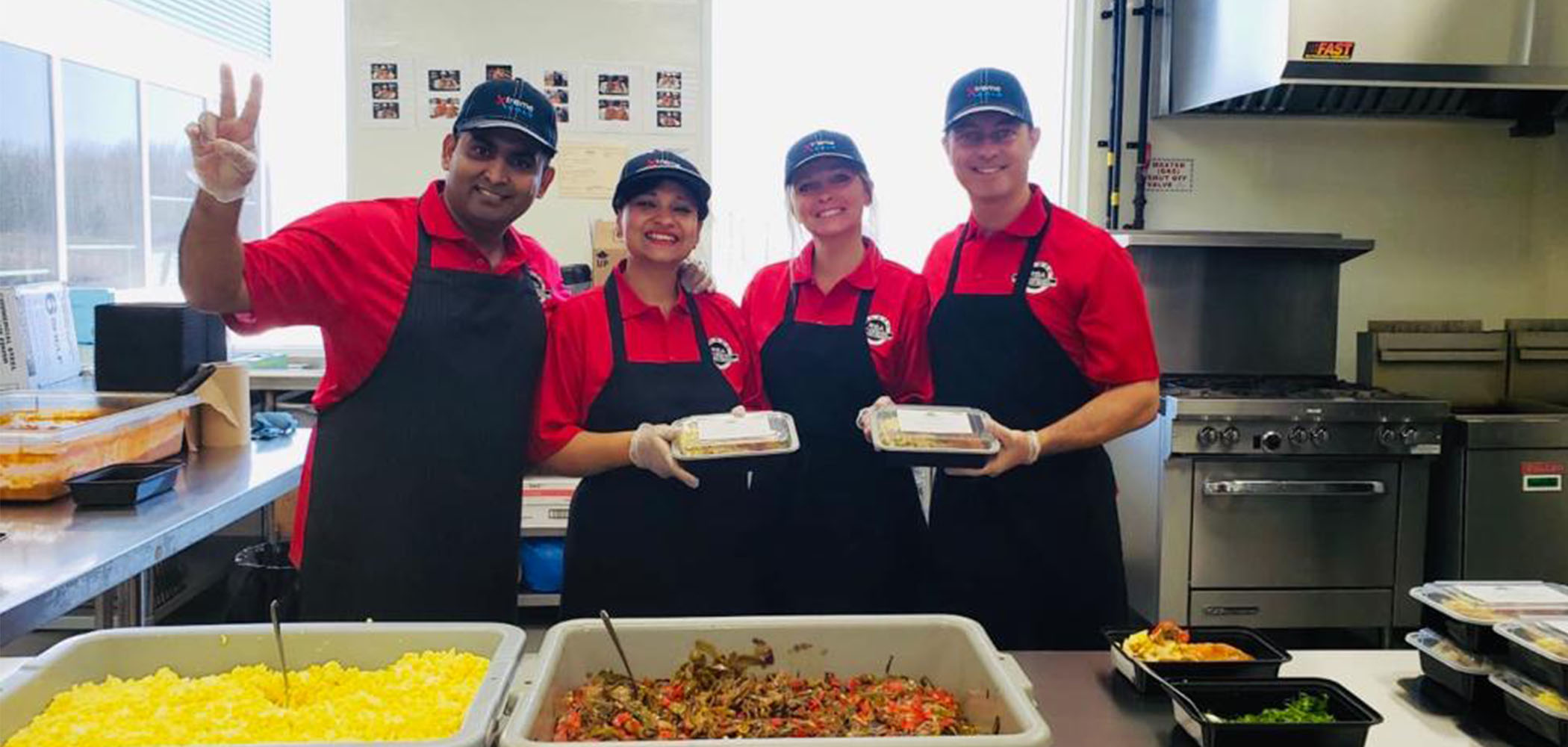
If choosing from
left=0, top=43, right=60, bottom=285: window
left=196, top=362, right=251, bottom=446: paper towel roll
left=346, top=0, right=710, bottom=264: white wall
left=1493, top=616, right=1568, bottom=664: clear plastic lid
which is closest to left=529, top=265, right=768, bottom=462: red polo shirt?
left=1493, top=616, right=1568, bottom=664: clear plastic lid

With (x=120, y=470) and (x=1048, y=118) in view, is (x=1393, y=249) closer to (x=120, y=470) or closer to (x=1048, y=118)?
(x=1048, y=118)

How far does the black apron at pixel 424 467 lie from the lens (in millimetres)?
1978

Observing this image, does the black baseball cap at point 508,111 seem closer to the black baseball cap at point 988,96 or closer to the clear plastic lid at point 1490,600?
the black baseball cap at point 988,96

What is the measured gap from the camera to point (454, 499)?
2.02m

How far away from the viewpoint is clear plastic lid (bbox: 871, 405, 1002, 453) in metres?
1.86

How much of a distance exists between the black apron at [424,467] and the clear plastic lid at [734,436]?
16.6 inches

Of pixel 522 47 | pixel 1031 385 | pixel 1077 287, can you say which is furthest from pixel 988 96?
pixel 522 47

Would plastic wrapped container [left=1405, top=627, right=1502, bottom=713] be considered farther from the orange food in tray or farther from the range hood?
the range hood

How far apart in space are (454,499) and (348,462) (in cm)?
21

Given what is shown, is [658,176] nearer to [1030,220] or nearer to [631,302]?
[631,302]

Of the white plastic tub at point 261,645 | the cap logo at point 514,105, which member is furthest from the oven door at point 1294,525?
the white plastic tub at point 261,645

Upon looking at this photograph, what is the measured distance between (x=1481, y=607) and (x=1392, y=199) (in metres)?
3.61

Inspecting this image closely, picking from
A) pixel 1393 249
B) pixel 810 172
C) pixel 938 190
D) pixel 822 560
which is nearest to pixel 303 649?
pixel 822 560

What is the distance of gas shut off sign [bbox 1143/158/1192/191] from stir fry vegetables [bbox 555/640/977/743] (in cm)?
358
